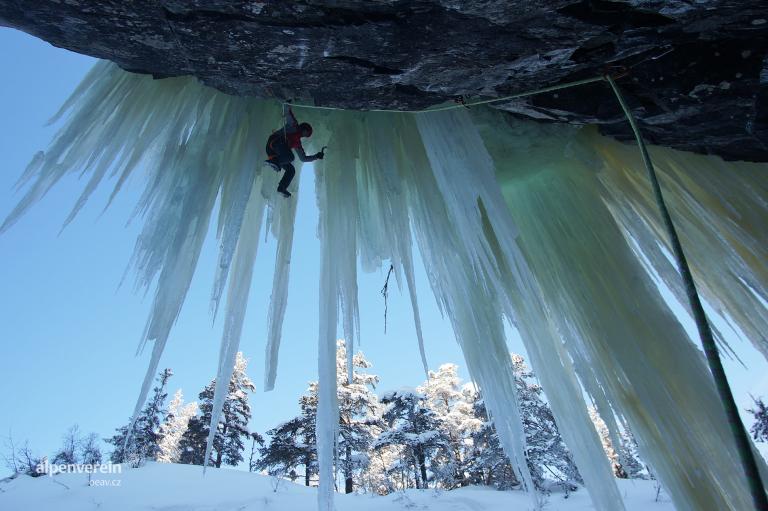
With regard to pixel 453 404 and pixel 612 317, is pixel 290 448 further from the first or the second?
pixel 612 317

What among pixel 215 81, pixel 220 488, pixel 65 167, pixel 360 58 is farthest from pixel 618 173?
pixel 220 488

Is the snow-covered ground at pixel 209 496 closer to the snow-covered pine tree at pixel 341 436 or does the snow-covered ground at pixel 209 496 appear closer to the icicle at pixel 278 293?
the snow-covered pine tree at pixel 341 436

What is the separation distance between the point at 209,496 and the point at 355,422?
→ 330 inches

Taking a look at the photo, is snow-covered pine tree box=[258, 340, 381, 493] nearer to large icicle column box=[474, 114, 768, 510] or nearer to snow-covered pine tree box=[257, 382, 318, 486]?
snow-covered pine tree box=[257, 382, 318, 486]

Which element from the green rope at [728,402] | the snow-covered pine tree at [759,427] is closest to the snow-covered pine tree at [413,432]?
the snow-covered pine tree at [759,427]

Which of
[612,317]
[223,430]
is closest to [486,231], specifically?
[612,317]

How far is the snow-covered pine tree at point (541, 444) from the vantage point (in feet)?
42.0

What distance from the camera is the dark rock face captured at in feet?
5.01

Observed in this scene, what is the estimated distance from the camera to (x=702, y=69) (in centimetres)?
191

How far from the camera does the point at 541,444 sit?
13570 mm

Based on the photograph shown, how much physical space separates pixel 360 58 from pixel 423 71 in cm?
29

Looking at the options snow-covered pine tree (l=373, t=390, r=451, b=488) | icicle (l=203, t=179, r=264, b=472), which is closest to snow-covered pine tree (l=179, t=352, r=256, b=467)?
snow-covered pine tree (l=373, t=390, r=451, b=488)

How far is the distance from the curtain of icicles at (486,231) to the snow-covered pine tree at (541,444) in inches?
396

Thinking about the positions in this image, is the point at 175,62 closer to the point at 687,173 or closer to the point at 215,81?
the point at 215,81
